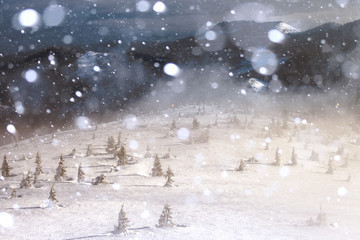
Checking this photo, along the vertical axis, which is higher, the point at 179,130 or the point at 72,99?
the point at 72,99

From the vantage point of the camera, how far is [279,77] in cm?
15125

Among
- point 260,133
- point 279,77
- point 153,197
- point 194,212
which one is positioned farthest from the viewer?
Answer: point 279,77

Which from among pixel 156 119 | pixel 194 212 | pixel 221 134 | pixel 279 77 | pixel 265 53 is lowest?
pixel 194 212

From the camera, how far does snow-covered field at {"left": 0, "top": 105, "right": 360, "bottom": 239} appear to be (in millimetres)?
11625

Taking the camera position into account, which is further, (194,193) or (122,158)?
(122,158)

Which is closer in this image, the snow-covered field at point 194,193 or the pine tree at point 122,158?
the snow-covered field at point 194,193

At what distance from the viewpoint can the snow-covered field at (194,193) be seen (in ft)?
38.1

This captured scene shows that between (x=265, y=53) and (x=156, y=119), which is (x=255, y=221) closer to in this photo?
(x=156, y=119)

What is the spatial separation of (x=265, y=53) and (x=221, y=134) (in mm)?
163227

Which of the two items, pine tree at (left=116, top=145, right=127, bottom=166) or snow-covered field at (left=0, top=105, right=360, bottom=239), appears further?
pine tree at (left=116, top=145, right=127, bottom=166)

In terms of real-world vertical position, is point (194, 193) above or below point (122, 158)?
below

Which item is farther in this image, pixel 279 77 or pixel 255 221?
pixel 279 77

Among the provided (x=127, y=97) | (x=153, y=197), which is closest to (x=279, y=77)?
(x=127, y=97)

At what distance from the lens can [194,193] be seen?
1644cm
